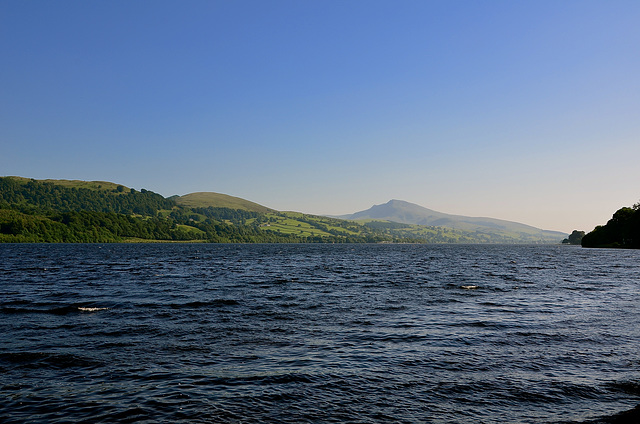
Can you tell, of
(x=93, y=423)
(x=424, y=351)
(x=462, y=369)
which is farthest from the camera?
(x=424, y=351)

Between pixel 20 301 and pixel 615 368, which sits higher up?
pixel 615 368

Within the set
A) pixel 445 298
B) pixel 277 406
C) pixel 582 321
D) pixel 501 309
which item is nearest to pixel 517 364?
pixel 277 406

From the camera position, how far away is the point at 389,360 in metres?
18.1

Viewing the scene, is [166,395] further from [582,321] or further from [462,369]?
[582,321]

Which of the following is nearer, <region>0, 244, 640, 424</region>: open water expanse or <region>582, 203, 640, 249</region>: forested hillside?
<region>0, 244, 640, 424</region>: open water expanse

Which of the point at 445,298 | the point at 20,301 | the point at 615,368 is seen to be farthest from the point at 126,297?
the point at 615,368

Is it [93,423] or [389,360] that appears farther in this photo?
[389,360]

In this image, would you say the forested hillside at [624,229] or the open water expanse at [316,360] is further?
the forested hillside at [624,229]

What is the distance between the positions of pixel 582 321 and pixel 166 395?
26.6 metres

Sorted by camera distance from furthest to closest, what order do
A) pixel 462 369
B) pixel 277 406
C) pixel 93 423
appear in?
pixel 462 369, pixel 277 406, pixel 93 423

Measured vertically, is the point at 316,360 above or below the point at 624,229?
below

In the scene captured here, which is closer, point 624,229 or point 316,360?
point 316,360

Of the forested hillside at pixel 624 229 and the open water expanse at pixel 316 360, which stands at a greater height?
the forested hillside at pixel 624 229

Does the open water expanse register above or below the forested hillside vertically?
below
